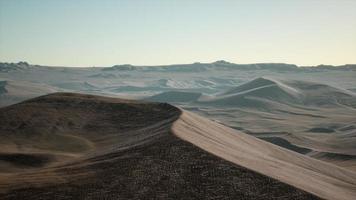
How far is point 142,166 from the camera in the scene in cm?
3131

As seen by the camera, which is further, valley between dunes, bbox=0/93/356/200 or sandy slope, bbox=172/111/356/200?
sandy slope, bbox=172/111/356/200

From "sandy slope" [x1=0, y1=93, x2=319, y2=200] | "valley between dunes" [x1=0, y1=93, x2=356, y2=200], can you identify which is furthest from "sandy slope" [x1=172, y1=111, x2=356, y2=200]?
"sandy slope" [x1=0, y1=93, x2=319, y2=200]

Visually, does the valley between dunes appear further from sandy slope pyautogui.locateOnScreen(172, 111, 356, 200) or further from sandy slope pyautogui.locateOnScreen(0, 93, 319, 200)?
sandy slope pyautogui.locateOnScreen(172, 111, 356, 200)

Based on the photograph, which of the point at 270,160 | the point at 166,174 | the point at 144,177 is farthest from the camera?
the point at 270,160

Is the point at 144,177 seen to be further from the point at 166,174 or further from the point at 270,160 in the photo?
the point at 270,160

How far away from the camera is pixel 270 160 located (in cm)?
4231

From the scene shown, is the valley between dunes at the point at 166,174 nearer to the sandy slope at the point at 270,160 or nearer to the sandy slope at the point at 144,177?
the sandy slope at the point at 144,177

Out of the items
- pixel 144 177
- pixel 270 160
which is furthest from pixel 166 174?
pixel 270 160

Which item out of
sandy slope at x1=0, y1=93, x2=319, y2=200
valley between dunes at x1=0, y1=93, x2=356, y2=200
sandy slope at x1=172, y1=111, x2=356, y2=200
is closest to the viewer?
sandy slope at x1=0, y1=93, x2=319, y2=200

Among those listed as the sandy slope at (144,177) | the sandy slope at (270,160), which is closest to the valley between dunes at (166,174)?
the sandy slope at (144,177)

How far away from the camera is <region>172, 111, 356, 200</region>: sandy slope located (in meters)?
33.9

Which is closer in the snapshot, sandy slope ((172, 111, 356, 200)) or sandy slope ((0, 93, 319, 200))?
sandy slope ((0, 93, 319, 200))

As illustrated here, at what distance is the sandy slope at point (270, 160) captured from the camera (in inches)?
1335

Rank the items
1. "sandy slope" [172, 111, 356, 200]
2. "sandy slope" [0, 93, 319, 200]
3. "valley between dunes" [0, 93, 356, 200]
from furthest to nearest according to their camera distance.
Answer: "sandy slope" [172, 111, 356, 200]
"valley between dunes" [0, 93, 356, 200]
"sandy slope" [0, 93, 319, 200]
